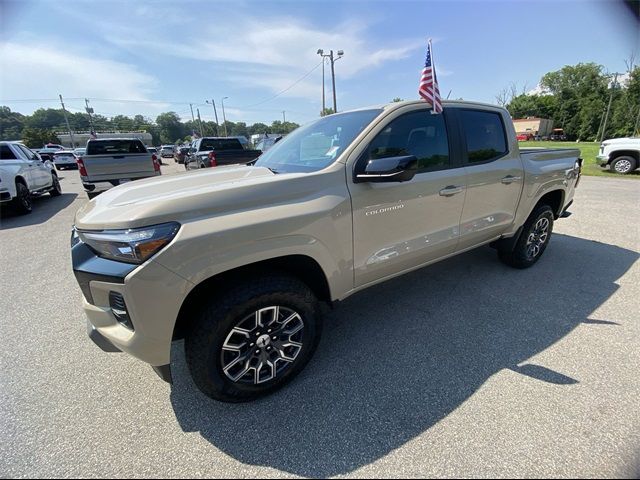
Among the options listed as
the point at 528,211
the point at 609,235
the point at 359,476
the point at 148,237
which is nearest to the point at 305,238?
the point at 148,237

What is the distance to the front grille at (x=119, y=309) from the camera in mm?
1687

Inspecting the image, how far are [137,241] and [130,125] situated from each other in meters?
128

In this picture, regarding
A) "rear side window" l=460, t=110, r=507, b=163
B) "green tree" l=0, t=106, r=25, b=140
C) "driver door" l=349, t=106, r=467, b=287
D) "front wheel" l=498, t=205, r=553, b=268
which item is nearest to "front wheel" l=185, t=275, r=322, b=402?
"driver door" l=349, t=106, r=467, b=287

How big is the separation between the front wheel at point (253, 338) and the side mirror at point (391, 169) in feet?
2.90

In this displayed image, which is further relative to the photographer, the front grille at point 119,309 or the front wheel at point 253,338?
the front wheel at point 253,338

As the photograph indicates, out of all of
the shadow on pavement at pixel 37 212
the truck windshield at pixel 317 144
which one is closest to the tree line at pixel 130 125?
the shadow on pavement at pixel 37 212

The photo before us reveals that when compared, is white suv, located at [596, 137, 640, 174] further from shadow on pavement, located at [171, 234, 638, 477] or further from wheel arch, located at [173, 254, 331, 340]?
wheel arch, located at [173, 254, 331, 340]

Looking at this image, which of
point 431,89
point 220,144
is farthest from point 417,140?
point 220,144

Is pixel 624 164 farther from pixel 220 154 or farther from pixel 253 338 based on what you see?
pixel 253 338

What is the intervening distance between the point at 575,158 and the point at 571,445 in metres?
3.97

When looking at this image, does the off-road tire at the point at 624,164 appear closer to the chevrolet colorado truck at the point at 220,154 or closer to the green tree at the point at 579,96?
the chevrolet colorado truck at the point at 220,154

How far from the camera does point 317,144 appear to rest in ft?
9.09

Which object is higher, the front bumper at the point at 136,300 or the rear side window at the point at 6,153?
the rear side window at the point at 6,153

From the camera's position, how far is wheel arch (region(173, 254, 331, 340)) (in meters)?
1.93
